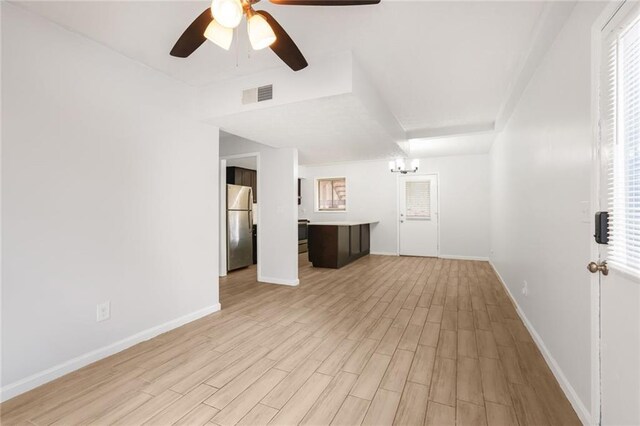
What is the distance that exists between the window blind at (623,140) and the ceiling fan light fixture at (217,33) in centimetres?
185

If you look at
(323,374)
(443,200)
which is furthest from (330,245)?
(323,374)

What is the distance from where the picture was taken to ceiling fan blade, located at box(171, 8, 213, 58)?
1599 millimetres

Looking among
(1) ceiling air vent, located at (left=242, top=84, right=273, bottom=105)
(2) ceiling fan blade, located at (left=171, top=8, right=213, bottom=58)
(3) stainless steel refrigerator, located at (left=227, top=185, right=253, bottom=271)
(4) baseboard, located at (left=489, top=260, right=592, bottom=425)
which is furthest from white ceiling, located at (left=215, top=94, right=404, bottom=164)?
(4) baseboard, located at (left=489, top=260, right=592, bottom=425)

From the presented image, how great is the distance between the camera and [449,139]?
5168 mm

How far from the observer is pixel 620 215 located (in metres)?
1.28

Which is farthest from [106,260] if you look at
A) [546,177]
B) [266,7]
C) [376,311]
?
[546,177]

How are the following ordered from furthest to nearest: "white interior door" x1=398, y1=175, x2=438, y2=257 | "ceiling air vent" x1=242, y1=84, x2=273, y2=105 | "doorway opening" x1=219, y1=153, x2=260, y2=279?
"white interior door" x1=398, y1=175, x2=438, y2=257 → "doorway opening" x1=219, y1=153, x2=260, y2=279 → "ceiling air vent" x1=242, y1=84, x2=273, y2=105

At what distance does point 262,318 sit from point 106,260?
60.5 inches

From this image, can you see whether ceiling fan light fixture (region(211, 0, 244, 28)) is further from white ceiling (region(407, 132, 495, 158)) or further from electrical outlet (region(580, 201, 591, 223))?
white ceiling (region(407, 132, 495, 158))

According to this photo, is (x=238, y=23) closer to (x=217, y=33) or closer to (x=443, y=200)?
(x=217, y=33)

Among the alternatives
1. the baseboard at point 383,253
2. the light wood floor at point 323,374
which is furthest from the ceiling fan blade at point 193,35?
the baseboard at point 383,253

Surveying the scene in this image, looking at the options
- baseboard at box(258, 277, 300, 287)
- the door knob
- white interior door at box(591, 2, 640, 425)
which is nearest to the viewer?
white interior door at box(591, 2, 640, 425)

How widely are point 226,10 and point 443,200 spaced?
6388 mm

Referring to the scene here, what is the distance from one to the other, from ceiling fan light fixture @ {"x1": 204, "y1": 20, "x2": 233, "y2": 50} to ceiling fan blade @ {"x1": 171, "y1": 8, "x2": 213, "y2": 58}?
2.6 inches
